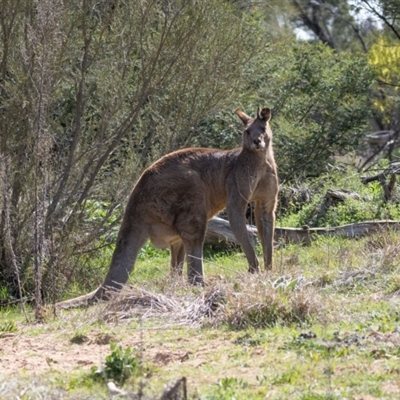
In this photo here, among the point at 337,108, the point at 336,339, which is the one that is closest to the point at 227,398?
the point at 336,339

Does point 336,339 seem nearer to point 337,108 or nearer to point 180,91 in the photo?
point 180,91

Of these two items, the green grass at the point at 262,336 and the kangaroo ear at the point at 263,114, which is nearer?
the green grass at the point at 262,336

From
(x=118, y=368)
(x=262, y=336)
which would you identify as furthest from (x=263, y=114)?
(x=118, y=368)

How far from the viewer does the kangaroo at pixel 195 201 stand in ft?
33.7

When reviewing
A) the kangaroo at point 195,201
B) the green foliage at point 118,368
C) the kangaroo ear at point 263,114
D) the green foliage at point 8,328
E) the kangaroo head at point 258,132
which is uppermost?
the kangaroo ear at point 263,114

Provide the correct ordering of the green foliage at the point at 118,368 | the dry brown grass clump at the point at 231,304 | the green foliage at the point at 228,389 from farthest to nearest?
the dry brown grass clump at the point at 231,304 → the green foliage at the point at 118,368 → the green foliage at the point at 228,389

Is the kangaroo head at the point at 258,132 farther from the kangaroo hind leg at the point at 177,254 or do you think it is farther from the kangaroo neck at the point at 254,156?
the kangaroo hind leg at the point at 177,254

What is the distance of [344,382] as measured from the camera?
19.4 ft

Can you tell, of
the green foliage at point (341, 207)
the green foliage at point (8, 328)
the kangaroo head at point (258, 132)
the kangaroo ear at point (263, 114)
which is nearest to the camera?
the green foliage at point (8, 328)

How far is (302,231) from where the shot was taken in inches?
507

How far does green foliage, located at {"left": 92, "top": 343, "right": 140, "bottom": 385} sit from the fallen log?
581cm

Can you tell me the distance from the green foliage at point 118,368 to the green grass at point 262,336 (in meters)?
0.05

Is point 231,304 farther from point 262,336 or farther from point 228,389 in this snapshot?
point 228,389

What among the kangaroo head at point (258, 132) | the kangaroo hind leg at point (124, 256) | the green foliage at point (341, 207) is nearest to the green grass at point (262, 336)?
the kangaroo hind leg at point (124, 256)
